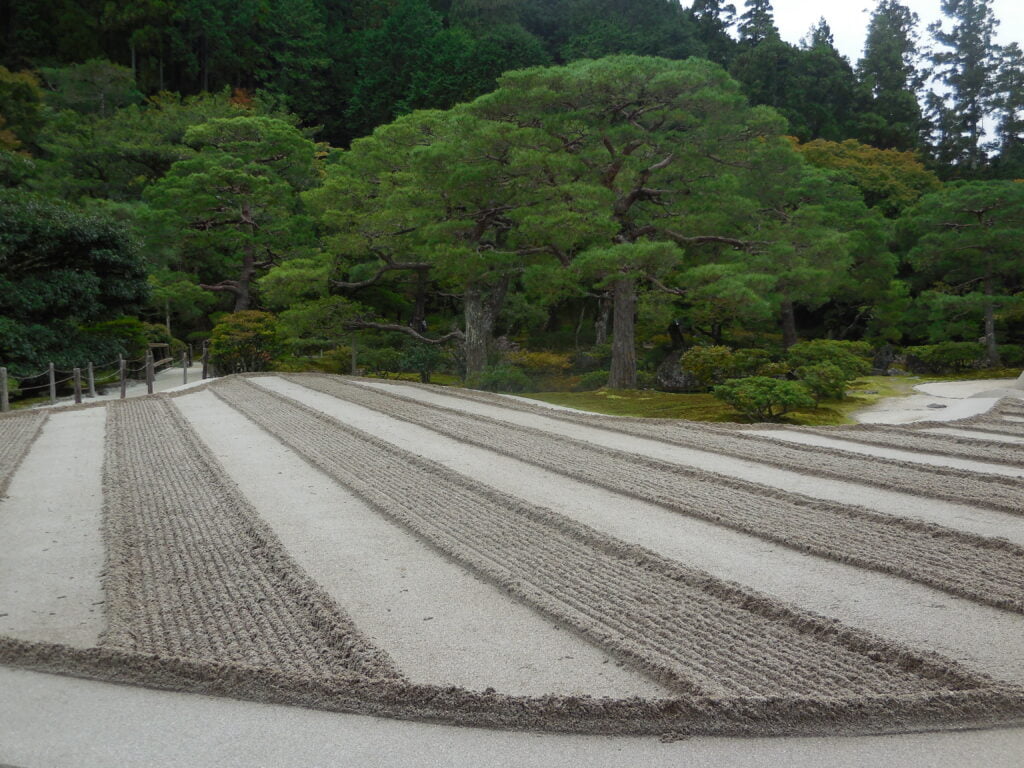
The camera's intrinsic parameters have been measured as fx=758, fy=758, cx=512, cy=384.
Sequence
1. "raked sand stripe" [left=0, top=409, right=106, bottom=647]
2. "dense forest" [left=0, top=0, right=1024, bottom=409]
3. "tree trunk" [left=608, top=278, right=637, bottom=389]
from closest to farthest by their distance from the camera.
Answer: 1. "raked sand stripe" [left=0, top=409, right=106, bottom=647]
2. "dense forest" [left=0, top=0, right=1024, bottom=409]
3. "tree trunk" [left=608, top=278, right=637, bottom=389]

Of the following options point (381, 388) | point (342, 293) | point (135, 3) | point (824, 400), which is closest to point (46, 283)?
point (342, 293)

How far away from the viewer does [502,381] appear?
33.8 feet

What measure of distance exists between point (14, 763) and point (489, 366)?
9844mm

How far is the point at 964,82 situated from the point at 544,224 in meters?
20.4

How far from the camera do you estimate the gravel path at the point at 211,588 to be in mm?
2023

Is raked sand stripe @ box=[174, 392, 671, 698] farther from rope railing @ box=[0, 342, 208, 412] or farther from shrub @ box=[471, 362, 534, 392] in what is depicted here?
shrub @ box=[471, 362, 534, 392]

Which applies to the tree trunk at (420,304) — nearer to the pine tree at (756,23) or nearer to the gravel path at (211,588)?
the gravel path at (211,588)

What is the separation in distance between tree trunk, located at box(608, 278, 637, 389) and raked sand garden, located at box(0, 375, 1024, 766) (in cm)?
500

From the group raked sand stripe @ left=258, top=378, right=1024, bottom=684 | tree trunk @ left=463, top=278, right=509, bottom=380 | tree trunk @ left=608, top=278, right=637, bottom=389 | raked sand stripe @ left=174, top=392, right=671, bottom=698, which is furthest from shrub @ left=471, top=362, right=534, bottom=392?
raked sand stripe @ left=174, top=392, right=671, bottom=698

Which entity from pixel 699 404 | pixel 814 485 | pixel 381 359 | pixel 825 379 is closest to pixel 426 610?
pixel 814 485

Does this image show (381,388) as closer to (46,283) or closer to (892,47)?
(46,283)

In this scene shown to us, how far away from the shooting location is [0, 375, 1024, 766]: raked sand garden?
1.80m

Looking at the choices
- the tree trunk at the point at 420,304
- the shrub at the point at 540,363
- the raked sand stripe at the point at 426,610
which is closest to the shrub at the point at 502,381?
the shrub at the point at 540,363

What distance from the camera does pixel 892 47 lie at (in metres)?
23.8
